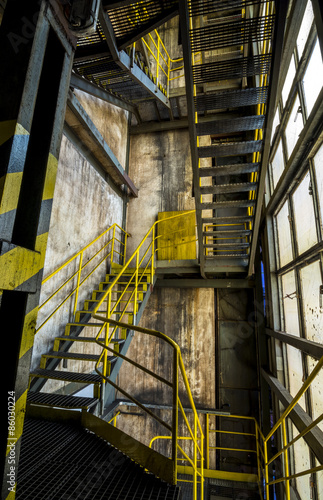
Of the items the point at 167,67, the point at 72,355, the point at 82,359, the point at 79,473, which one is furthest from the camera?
the point at 167,67

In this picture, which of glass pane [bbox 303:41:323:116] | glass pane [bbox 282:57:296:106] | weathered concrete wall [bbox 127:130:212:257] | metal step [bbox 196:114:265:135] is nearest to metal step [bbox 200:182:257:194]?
metal step [bbox 196:114:265:135]

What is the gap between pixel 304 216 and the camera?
12.8ft

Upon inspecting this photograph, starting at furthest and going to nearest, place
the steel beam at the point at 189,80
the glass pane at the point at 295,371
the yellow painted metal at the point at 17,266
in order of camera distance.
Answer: the glass pane at the point at 295,371, the steel beam at the point at 189,80, the yellow painted metal at the point at 17,266

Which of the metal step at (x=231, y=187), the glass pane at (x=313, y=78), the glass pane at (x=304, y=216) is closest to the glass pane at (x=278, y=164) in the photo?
the glass pane at (x=304, y=216)

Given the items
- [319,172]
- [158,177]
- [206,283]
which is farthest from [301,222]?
[158,177]

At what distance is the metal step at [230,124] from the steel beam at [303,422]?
3743 millimetres

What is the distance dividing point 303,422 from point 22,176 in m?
4.06

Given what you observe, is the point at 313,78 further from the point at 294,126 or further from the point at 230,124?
the point at 230,124

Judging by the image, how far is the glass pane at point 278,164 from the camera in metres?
5.00

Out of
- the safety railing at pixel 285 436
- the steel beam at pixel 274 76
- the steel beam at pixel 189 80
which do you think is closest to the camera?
the safety railing at pixel 285 436

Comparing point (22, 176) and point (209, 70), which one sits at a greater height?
point (209, 70)

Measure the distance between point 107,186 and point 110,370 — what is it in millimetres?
4602

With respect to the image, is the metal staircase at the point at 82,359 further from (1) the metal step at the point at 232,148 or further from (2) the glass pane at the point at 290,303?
(2) the glass pane at the point at 290,303

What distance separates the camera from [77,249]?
17.2ft
